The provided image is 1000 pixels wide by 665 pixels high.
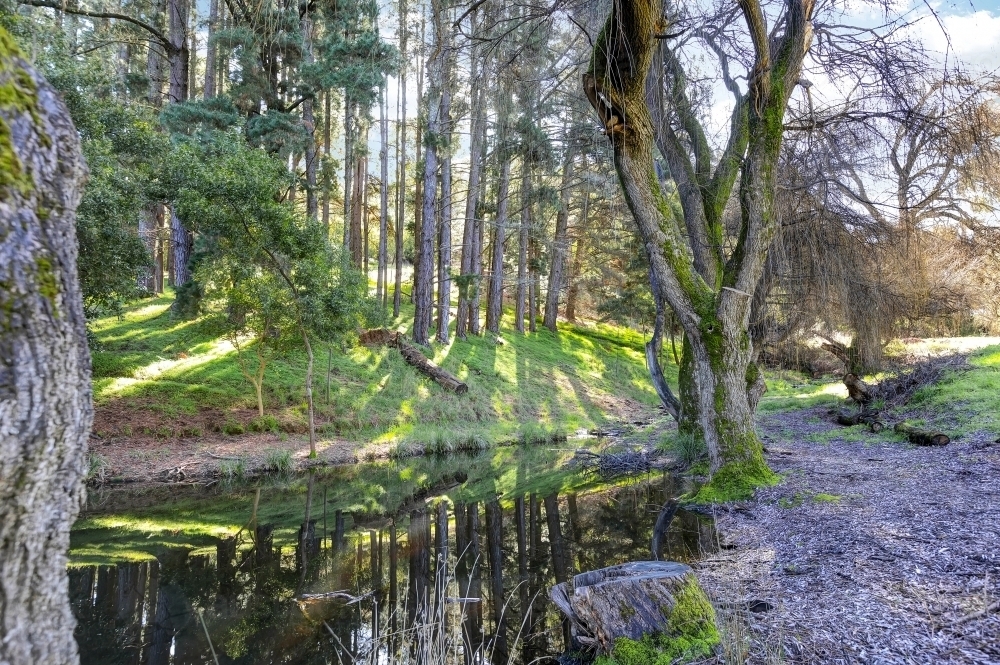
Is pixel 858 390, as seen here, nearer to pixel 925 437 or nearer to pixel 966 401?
pixel 966 401

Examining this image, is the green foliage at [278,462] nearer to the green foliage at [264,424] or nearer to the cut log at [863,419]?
the green foliage at [264,424]

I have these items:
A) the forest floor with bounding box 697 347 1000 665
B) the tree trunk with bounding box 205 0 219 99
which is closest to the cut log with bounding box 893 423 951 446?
the forest floor with bounding box 697 347 1000 665

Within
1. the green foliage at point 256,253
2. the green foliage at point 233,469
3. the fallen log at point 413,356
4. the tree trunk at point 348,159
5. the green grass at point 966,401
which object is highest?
the tree trunk at point 348,159

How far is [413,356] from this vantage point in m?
19.6

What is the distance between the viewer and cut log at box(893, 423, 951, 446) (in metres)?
9.50

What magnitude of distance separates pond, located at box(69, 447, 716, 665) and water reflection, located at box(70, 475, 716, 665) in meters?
0.02

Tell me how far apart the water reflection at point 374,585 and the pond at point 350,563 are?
2 centimetres

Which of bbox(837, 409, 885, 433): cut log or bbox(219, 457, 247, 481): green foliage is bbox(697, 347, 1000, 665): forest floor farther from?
bbox(219, 457, 247, 481): green foliage

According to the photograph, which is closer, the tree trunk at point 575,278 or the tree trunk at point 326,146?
the tree trunk at point 326,146

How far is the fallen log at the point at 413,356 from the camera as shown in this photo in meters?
18.8

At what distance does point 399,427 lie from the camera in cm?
1586

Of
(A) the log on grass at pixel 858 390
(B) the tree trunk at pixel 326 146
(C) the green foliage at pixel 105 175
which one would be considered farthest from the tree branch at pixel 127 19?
(A) the log on grass at pixel 858 390

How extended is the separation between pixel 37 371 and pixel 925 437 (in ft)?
38.3

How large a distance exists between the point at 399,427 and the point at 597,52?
1162 cm
